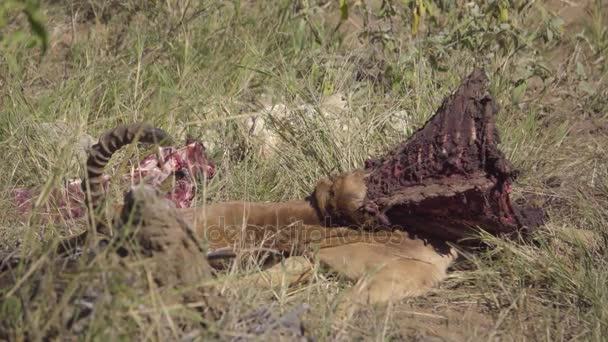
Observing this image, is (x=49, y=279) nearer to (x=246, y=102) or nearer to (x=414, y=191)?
(x=414, y=191)

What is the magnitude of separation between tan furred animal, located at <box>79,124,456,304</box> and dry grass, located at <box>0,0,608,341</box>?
0.07 m

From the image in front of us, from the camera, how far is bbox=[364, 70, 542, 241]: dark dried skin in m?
3.20

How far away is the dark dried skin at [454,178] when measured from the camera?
3.20m

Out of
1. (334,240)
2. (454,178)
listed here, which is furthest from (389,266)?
(454,178)

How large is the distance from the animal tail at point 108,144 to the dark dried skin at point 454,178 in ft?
2.81

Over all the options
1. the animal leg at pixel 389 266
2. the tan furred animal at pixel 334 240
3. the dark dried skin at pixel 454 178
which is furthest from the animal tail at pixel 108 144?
the dark dried skin at pixel 454 178

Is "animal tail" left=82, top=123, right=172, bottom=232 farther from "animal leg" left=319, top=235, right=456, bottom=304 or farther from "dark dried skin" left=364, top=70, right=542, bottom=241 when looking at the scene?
"dark dried skin" left=364, top=70, right=542, bottom=241

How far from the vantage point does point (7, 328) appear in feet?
7.65

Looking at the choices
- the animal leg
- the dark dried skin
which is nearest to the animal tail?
the animal leg

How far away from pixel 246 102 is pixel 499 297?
185 cm

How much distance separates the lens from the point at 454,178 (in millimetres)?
3227

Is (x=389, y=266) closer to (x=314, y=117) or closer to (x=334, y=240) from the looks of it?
(x=334, y=240)

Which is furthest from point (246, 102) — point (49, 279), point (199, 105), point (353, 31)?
point (49, 279)

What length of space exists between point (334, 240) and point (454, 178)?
1.54ft
